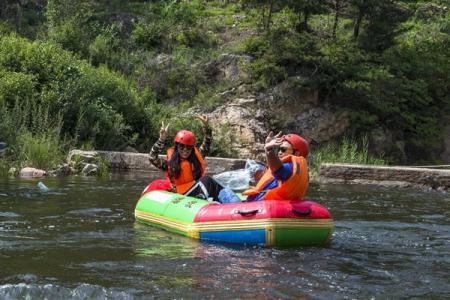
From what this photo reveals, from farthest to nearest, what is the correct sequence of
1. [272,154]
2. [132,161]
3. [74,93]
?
[74,93] < [132,161] < [272,154]

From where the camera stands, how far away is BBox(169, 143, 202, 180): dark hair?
8.63 metres

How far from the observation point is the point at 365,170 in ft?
45.2

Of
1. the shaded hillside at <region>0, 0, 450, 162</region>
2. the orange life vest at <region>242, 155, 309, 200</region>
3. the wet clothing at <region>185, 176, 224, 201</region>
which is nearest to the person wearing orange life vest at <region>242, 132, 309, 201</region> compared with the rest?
the orange life vest at <region>242, 155, 309, 200</region>

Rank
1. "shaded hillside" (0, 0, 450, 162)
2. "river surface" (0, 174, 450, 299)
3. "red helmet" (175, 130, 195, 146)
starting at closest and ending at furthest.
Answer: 1. "river surface" (0, 174, 450, 299)
2. "red helmet" (175, 130, 195, 146)
3. "shaded hillside" (0, 0, 450, 162)

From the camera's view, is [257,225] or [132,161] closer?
[257,225]

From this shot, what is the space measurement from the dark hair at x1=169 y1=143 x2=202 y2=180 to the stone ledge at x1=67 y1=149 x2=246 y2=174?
544 centimetres

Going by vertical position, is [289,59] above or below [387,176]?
above

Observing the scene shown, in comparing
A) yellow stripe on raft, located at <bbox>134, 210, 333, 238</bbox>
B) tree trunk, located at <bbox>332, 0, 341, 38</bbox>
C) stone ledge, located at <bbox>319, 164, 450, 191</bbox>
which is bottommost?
Answer: stone ledge, located at <bbox>319, 164, 450, 191</bbox>

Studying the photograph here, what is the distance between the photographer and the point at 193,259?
640cm

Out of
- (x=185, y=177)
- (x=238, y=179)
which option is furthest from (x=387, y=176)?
(x=185, y=177)

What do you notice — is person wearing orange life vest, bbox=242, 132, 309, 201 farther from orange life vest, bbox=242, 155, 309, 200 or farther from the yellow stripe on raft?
the yellow stripe on raft

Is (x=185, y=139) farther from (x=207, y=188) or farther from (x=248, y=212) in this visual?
(x=248, y=212)

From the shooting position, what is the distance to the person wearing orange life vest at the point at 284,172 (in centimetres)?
688

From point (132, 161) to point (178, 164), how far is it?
646 centimetres
